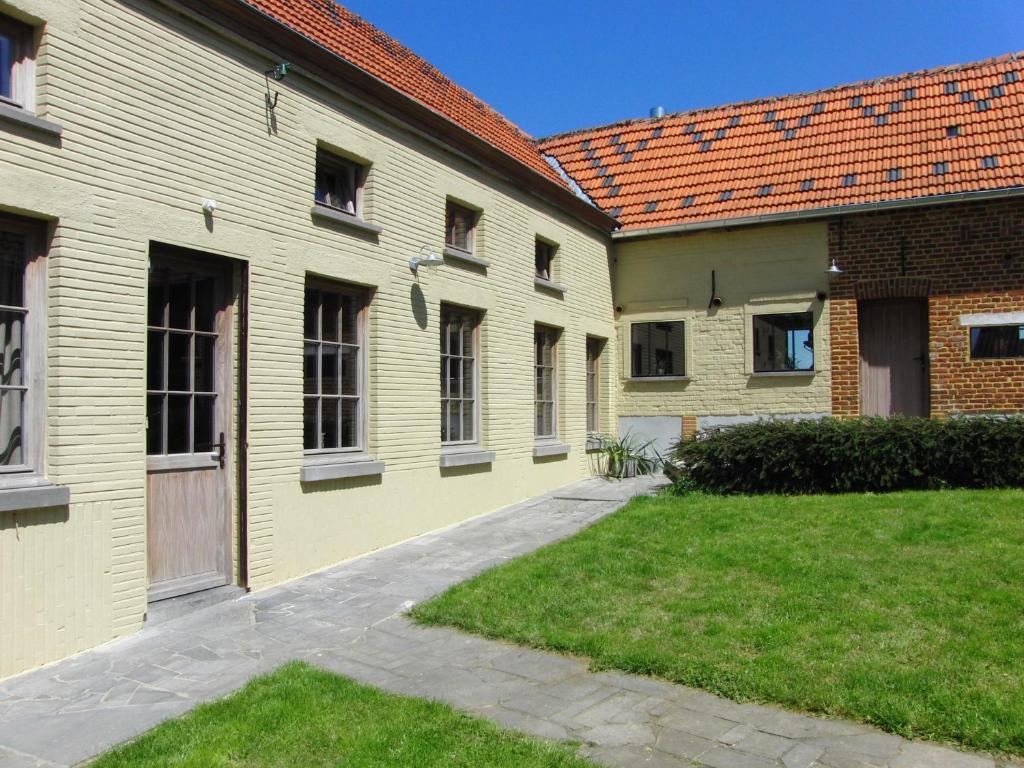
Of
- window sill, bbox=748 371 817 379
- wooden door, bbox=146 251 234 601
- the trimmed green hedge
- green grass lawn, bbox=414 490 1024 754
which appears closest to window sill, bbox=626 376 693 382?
window sill, bbox=748 371 817 379

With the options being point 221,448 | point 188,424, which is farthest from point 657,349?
point 188,424

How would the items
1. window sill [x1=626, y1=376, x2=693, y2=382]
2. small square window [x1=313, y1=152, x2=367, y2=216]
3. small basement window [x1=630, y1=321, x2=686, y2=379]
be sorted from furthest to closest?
small basement window [x1=630, y1=321, x2=686, y2=379] → window sill [x1=626, y1=376, x2=693, y2=382] → small square window [x1=313, y1=152, x2=367, y2=216]

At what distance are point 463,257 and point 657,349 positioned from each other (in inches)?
215

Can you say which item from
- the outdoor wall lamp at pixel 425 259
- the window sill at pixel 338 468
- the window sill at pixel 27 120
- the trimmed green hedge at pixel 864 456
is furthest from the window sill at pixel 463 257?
the window sill at pixel 27 120

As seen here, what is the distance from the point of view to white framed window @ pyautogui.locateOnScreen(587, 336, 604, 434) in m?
14.5

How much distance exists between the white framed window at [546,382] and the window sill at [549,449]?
18 cm

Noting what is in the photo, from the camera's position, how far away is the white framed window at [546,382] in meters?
12.6

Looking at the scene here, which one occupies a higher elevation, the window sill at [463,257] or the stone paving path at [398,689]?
the window sill at [463,257]

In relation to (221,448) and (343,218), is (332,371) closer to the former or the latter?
(343,218)

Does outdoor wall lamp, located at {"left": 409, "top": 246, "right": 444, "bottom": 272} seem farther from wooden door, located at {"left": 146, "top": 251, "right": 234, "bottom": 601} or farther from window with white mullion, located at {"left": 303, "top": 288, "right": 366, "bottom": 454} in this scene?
wooden door, located at {"left": 146, "top": 251, "right": 234, "bottom": 601}

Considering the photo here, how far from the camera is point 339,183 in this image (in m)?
8.84

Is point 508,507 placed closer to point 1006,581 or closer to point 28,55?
point 1006,581

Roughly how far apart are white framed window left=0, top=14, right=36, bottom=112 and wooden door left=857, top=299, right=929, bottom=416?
11.5 metres

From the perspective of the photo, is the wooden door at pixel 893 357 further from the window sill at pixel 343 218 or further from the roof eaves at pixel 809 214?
the window sill at pixel 343 218
